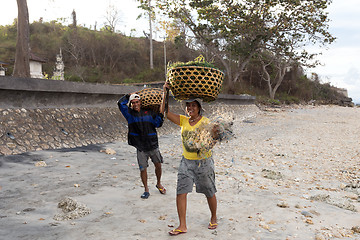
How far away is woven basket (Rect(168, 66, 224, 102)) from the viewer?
3494 mm

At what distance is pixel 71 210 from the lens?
13.9 ft

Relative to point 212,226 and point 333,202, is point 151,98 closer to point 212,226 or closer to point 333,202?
point 212,226

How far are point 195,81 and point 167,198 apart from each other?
2.47 metres

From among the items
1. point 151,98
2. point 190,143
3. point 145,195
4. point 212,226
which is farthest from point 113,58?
point 212,226

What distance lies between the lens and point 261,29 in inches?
912

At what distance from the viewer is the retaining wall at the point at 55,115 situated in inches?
310

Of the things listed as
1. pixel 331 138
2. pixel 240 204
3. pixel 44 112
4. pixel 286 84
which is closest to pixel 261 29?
pixel 331 138

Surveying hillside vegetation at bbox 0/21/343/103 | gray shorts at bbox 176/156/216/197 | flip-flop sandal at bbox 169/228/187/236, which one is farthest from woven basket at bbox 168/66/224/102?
hillside vegetation at bbox 0/21/343/103

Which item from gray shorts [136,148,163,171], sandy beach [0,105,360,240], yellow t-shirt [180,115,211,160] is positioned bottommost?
sandy beach [0,105,360,240]

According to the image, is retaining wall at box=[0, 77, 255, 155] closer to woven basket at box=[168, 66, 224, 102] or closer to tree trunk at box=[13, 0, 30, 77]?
tree trunk at box=[13, 0, 30, 77]

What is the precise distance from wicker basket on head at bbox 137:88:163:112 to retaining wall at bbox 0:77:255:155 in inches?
172

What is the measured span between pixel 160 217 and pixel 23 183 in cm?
299

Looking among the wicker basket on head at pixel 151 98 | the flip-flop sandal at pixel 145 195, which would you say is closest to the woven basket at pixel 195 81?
the wicker basket on head at pixel 151 98

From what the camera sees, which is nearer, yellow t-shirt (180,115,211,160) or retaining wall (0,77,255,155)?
yellow t-shirt (180,115,211,160)
